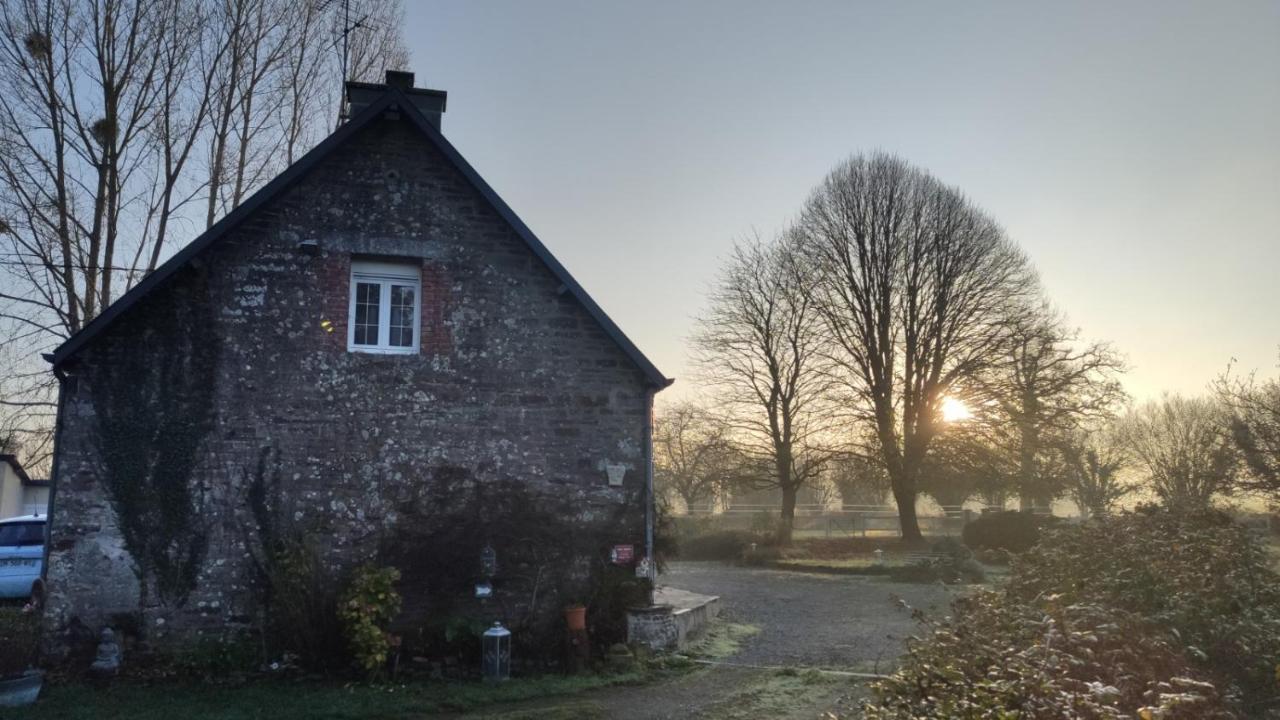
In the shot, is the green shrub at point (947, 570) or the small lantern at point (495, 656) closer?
the small lantern at point (495, 656)

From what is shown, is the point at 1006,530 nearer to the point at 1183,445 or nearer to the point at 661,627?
the point at 1183,445

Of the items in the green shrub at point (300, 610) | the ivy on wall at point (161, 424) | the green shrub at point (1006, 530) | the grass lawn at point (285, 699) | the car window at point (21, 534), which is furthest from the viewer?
the green shrub at point (1006, 530)

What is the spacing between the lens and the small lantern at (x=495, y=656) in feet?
35.7

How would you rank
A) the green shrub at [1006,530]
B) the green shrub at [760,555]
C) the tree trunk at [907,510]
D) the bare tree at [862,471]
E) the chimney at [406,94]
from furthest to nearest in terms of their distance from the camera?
1. the bare tree at [862,471]
2. the tree trunk at [907,510]
3. the green shrub at [760,555]
4. the green shrub at [1006,530]
5. the chimney at [406,94]

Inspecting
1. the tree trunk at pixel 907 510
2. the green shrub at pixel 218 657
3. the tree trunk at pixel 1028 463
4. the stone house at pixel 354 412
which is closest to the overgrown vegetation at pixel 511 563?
the stone house at pixel 354 412

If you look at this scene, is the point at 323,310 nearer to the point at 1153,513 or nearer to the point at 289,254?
the point at 289,254

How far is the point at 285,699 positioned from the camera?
9.70 metres

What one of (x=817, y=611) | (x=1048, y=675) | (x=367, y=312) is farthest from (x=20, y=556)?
(x=1048, y=675)

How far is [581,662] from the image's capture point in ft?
37.2

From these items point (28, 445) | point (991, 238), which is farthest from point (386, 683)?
point (991, 238)

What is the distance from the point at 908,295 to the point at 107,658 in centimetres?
2672

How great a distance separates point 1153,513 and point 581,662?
331 inches

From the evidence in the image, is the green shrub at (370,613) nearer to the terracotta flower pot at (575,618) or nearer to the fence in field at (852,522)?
the terracotta flower pot at (575,618)

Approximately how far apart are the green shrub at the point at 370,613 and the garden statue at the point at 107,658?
8.95 feet
